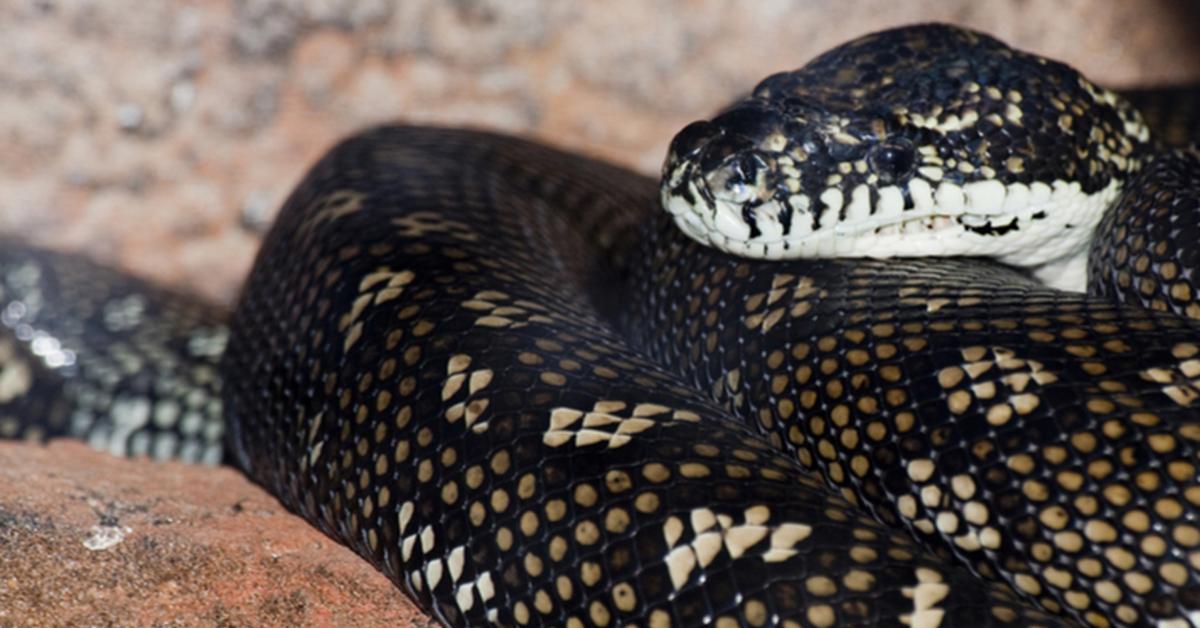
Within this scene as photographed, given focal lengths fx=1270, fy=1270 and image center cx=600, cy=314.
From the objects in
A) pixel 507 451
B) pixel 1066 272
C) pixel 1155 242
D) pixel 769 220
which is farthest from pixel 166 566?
pixel 1066 272

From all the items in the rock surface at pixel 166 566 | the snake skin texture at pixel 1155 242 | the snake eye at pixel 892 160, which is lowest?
the rock surface at pixel 166 566

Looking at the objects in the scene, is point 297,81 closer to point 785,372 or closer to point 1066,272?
point 785,372

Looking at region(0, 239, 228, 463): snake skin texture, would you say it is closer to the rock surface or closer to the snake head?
the rock surface

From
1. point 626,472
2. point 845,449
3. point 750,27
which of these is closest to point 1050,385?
point 845,449

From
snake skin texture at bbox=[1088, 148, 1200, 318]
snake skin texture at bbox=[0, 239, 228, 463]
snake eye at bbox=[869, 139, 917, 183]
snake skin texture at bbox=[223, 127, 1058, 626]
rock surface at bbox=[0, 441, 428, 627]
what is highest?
snake eye at bbox=[869, 139, 917, 183]

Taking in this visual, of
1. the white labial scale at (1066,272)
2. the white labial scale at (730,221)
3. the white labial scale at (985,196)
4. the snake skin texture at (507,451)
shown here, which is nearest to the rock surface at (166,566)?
the snake skin texture at (507,451)

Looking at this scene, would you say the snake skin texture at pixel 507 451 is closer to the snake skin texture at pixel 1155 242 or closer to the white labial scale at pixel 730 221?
the white labial scale at pixel 730 221

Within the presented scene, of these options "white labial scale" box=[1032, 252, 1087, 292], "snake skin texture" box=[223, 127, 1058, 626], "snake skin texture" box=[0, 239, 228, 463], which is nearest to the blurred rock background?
"snake skin texture" box=[0, 239, 228, 463]
